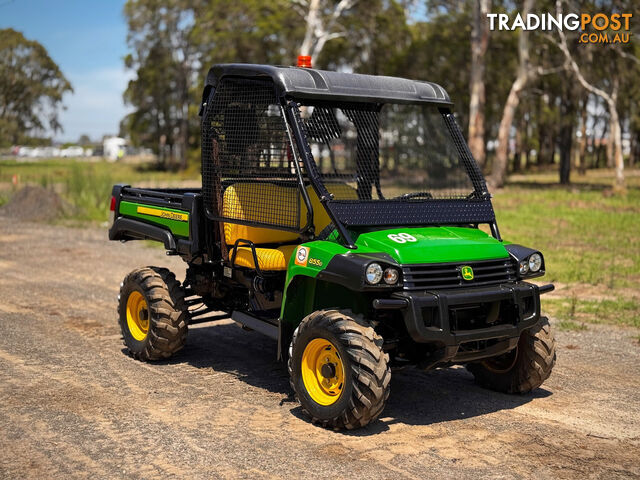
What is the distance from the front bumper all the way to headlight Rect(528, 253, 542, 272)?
6.0 inches

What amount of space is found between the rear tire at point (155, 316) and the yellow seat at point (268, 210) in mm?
798

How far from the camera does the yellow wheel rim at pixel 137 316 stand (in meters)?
7.66

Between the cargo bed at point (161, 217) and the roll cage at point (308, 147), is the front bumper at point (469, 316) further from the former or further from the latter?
the cargo bed at point (161, 217)

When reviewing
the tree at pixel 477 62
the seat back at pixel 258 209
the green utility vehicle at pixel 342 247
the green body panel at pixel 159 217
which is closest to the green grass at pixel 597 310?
the green utility vehicle at pixel 342 247

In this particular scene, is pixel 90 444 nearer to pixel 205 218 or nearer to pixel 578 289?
pixel 205 218

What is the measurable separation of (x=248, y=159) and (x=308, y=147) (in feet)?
2.62

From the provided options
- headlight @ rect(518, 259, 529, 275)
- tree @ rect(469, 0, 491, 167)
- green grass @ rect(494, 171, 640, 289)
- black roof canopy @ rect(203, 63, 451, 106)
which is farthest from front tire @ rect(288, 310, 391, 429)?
tree @ rect(469, 0, 491, 167)

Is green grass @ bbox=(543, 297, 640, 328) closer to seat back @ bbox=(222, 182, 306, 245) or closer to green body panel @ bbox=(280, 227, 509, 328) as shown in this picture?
green body panel @ bbox=(280, 227, 509, 328)

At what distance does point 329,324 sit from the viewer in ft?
18.4

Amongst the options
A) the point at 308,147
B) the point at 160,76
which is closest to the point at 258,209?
the point at 308,147

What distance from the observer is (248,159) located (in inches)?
265

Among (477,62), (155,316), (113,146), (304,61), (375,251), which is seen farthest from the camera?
(113,146)

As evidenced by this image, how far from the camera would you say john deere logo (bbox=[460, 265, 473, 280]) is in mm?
5738

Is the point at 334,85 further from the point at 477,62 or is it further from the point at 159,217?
the point at 477,62
